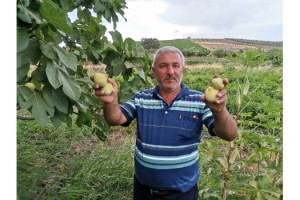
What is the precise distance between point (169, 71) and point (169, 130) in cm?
29

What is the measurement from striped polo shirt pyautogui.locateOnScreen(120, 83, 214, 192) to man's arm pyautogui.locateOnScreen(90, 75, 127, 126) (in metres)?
0.12

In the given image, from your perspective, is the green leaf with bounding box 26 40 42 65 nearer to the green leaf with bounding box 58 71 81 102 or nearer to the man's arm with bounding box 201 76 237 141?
the green leaf with bounding box 58 71 81 102

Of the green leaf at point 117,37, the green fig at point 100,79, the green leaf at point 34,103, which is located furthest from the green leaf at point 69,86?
the green leaf at point 117,37

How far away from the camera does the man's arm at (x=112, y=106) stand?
146 cm

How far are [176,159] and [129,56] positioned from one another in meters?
0.65

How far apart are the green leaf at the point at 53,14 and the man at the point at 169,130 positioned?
1.77 feet

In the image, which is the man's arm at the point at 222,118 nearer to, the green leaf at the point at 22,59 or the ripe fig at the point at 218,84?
the ripe fig at the point at 218,84

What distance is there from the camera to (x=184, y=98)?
5.30 feet

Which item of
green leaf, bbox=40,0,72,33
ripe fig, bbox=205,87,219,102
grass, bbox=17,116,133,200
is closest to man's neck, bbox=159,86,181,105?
ripe fig, bbox=205,87,219,102

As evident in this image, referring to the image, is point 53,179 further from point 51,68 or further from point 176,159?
point 51,68

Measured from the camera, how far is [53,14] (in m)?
1.00

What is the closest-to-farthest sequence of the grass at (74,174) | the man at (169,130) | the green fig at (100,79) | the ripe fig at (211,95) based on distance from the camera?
1. the ripe fig at (211,95)
2. the green fig at (100,79)
3. the man at (169,130)
4. the grass at (74,174)

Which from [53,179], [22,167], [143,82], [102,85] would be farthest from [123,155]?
[102,85]

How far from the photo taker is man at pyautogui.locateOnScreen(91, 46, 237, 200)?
1.57 meters
